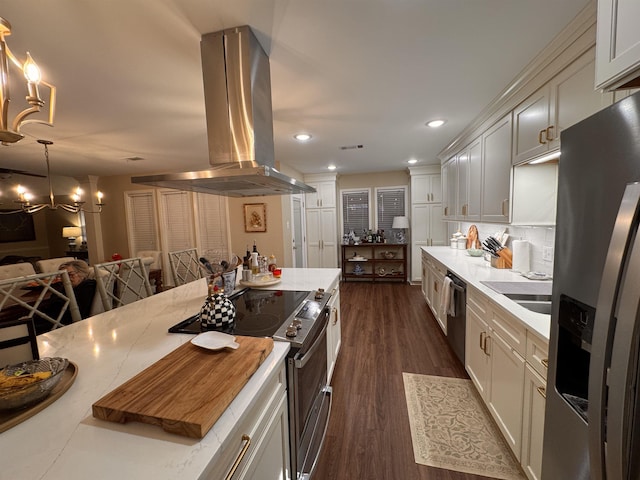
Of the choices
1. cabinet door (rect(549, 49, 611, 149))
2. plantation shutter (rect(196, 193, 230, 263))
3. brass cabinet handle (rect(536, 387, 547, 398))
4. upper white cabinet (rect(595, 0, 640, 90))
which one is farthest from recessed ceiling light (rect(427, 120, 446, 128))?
plantation shutter (rect(196, 193, 230, 263))

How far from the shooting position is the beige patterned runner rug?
149cm

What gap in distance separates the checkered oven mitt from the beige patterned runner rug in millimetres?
1399

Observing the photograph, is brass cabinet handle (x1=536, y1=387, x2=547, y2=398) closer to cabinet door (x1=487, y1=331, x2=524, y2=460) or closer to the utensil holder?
cabinet door (x1=487, y1=331, x2=524, y2=460)

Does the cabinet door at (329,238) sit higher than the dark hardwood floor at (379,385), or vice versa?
the cabinet door at (329,238)

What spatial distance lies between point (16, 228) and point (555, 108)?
10.8 meters

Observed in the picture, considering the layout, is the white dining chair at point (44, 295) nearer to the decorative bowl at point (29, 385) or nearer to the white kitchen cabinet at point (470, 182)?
the decorative bowl at point (29, 385)

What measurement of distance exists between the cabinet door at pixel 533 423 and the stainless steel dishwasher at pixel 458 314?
93 centimetres

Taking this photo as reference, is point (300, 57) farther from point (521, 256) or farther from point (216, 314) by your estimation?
point (521, 256)

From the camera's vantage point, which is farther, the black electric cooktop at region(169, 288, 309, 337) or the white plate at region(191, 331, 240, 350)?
the black electric cooktop at region(169, 288, 309, 337)

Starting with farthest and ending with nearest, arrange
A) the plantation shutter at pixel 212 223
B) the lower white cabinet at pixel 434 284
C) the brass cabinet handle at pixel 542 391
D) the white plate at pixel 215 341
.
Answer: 1. the plantation shutter at pixel 212 223
2. the lower white cabinet at pixel 434 284
3. the brass cabinet handle at pixel 542 391
4. the white plate at pixel 215 341

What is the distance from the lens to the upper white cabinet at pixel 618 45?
697mm

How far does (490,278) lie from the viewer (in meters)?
2.16

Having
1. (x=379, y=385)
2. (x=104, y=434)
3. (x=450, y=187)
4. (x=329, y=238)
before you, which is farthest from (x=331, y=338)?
(x=329, y=238)

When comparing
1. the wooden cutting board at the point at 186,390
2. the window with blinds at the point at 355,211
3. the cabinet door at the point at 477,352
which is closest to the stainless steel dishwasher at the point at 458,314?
the cabinet door at the point at 477,352
